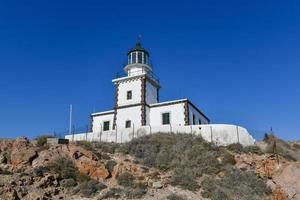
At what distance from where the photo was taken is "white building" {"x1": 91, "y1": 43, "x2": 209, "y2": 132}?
35156mm

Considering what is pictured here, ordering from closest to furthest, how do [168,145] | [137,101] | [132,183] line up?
[132,183] < [168,145] < [137,101]

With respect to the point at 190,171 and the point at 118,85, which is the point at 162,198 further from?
the point at 118,85

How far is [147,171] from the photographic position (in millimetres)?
24828

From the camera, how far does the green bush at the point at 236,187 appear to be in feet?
71.9

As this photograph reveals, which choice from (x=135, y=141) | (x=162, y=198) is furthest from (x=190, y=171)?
(x=135, y=141)

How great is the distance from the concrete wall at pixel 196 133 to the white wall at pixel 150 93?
5008 mm

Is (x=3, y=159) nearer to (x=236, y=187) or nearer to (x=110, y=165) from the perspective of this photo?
(x=110, y=165)

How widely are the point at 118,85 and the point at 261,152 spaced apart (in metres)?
16.9

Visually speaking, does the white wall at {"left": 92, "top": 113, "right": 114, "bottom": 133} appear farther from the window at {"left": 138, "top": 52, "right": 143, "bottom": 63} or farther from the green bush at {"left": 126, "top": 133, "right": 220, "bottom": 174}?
the green bush at {"left": 126, "top": 133, "right": 220, "bottom": 174}

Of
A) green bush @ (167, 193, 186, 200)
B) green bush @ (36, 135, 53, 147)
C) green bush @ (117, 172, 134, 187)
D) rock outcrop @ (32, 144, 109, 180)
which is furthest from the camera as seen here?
green bush @ (36, 135, 53, 147)

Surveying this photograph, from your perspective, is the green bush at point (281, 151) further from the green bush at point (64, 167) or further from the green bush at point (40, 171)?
the green bush at point (40, 171)

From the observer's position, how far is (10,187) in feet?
67.2

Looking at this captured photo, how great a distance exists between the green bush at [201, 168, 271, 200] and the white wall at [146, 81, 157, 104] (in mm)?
14549

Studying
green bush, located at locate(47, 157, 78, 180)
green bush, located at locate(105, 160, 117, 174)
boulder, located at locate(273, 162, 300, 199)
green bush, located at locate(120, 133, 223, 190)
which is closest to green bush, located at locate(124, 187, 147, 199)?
green bush, located at locate(120, 133, 223, 190)
